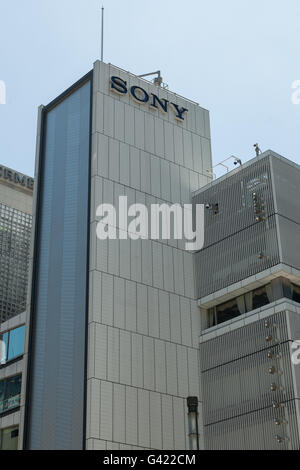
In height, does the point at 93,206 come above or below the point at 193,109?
below

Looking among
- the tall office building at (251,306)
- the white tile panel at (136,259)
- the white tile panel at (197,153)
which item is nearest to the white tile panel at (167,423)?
the tall office building at (251,306)

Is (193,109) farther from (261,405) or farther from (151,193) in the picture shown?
(261,405)

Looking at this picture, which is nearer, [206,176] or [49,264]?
[49,264]

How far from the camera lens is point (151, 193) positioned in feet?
177

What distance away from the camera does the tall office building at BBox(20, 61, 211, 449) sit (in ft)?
152

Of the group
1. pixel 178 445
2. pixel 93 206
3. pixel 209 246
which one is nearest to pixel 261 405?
pixel 178 445

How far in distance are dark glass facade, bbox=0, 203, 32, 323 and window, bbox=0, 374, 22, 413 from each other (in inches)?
712

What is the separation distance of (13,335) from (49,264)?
13.5 m

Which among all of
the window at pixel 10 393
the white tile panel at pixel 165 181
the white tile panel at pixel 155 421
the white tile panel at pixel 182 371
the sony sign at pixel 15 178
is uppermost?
the sony sign at pixel 15 178

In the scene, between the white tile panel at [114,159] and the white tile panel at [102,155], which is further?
the white tile panel at [114,159]

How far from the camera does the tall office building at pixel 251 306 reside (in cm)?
4509

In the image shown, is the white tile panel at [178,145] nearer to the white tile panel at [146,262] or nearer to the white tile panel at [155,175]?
the white tile panel at [155,175]

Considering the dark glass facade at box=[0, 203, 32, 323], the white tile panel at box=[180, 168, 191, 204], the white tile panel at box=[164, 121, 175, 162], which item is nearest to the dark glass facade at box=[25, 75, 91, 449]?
the white tile panel at box=[164, 121, 175, 162]

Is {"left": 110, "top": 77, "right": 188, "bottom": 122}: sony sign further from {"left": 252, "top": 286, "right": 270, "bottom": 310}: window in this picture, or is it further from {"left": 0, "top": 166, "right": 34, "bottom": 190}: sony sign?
{"left": 0, "top": 166, "right": 34, "bottom": 190}: sony sign
